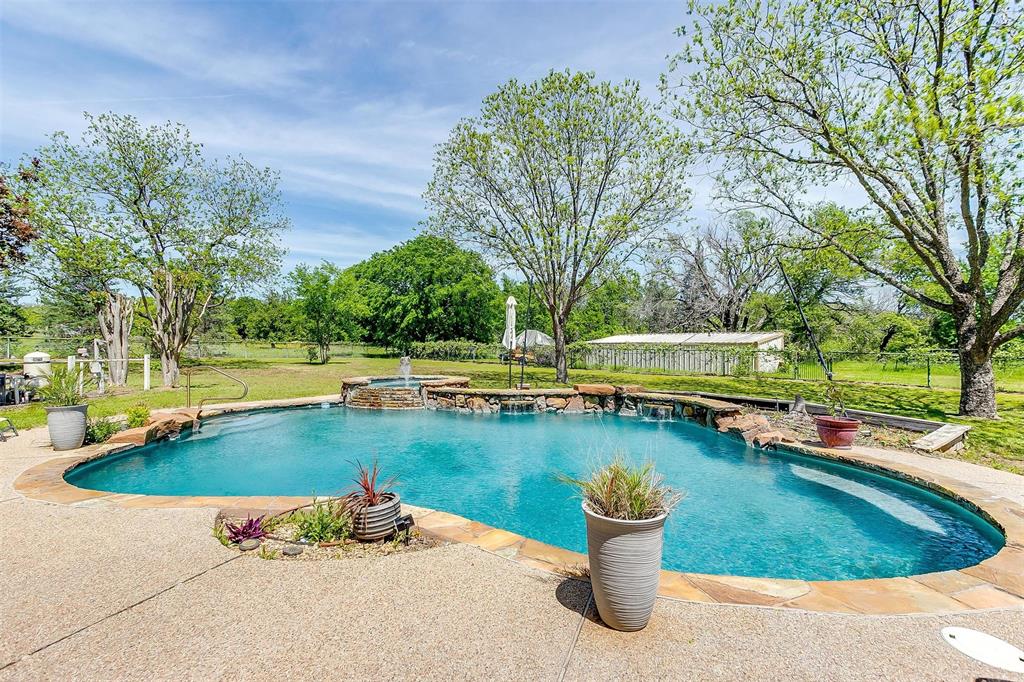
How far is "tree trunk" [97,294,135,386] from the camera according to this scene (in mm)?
16406

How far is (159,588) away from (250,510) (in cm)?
146

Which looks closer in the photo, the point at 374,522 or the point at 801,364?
the point at 374,522

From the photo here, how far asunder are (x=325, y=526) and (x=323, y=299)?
27491 millimetres

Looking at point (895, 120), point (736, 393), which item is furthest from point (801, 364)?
point (895, 120)

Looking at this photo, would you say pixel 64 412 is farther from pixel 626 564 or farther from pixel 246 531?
pixel 626 564

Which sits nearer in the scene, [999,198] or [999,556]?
[999,556]

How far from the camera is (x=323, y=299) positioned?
29.2 metres

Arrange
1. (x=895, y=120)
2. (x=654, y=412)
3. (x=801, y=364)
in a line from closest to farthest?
(x=895, y=120) < (x=654, y=412) < (x=801, y=364)

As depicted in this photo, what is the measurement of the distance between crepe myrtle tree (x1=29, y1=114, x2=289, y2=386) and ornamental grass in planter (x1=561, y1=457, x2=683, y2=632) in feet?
60.6

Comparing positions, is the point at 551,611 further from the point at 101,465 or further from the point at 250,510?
the point at 101,465

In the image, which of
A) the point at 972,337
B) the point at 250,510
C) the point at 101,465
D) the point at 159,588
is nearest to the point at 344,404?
the point at 101,465

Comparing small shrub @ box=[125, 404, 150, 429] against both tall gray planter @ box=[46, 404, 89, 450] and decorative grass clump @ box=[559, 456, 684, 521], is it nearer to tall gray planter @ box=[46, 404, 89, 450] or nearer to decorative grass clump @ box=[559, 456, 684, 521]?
tall gray planter @ box=[46, 404, 89, 450]

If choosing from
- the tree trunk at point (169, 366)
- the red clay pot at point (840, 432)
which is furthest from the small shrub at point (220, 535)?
the tree trunk at point (169, 366)

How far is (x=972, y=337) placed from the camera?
1021 centimetres
